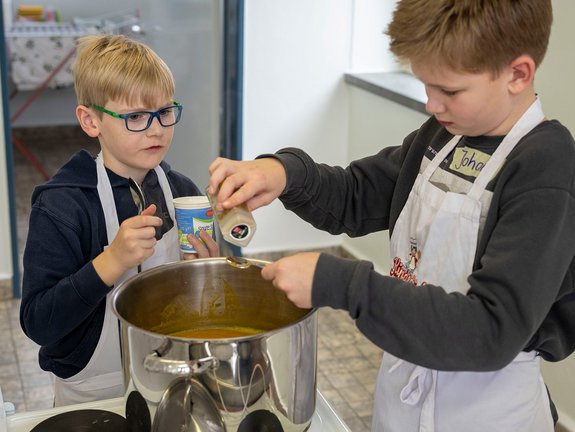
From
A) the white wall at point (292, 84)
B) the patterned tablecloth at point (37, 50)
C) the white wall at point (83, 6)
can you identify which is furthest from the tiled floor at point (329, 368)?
the white wall at point (83, 6)

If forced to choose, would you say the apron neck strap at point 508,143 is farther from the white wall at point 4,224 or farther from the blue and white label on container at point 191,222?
the white wall at point 4,224

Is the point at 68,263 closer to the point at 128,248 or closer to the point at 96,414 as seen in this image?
the point at 128,248

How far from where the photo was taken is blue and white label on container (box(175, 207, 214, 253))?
1288mm

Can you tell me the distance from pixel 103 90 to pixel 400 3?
0.57 m

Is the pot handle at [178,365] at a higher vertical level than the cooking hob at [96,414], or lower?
higher

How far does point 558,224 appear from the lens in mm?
934

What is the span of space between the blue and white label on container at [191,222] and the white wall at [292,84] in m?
1.90

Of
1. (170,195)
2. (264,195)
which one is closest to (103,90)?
(170,195)

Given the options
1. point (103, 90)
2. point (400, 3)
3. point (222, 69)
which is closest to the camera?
point (400, 3)

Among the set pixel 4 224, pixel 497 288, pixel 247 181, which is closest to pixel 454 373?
pixel 497 288

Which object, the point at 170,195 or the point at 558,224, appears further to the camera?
the point at 170,195

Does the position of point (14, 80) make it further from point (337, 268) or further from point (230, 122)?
point (337, 268)

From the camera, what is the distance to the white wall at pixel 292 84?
3092 millimetres

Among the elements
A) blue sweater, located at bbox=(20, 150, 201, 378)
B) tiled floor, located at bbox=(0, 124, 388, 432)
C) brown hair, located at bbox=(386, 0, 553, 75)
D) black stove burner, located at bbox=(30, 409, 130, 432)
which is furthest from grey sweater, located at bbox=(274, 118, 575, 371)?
tiled floor, located at bbox=(0, 124, 388, 432)
